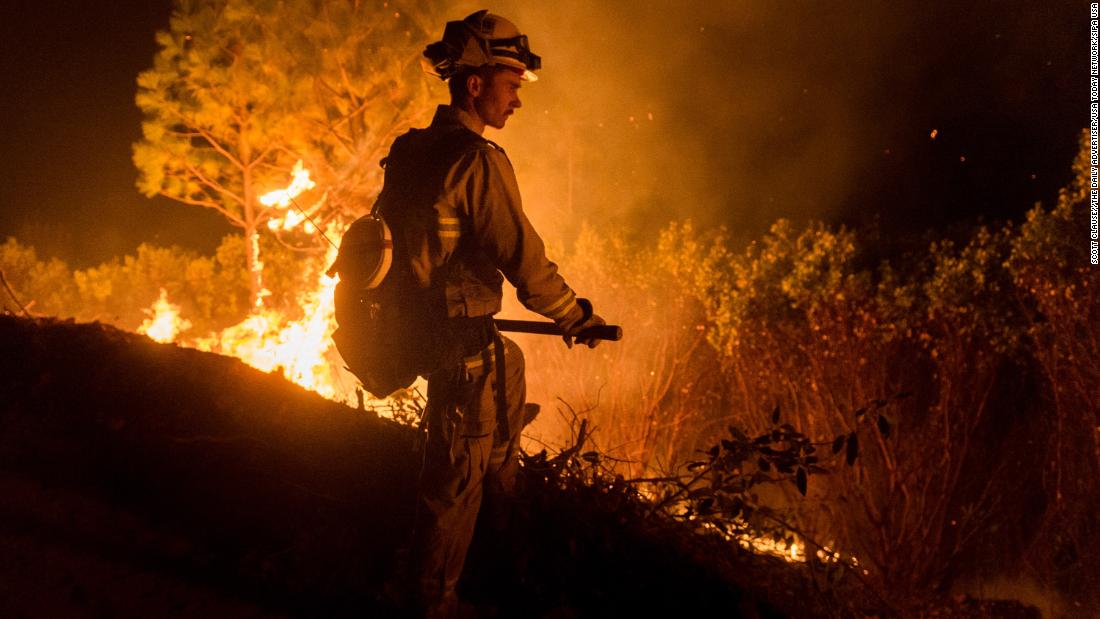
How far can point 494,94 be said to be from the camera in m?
2.88

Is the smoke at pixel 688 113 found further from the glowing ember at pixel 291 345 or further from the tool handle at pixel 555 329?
the tool handle at pixel 555 329

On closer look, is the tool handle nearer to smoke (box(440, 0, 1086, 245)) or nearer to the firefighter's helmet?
the firefighter's helmet

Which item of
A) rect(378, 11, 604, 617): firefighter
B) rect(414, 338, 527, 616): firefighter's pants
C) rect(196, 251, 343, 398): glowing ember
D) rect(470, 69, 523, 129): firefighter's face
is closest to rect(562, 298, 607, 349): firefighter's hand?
rect(378, 11, 604, 617): firefighter

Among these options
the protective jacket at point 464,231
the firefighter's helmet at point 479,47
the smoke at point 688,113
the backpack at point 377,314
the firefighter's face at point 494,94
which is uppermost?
the smoke at point 688,113

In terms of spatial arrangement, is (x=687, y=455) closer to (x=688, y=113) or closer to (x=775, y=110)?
(x=688, y=113)

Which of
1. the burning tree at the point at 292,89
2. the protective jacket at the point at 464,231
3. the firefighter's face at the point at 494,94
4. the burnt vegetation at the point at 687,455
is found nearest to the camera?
the protective jacket at the point at 464,231

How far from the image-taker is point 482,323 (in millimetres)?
2750

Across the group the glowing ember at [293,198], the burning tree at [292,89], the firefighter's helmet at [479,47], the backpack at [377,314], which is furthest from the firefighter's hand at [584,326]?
the burning tree at [292,89]

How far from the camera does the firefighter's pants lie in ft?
8.86

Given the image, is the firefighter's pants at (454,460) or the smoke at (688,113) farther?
the smoke at (688,113)

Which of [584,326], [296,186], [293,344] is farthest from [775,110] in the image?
[584,326]

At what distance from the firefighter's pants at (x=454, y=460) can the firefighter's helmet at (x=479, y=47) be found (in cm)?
97

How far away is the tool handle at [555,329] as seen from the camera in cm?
265

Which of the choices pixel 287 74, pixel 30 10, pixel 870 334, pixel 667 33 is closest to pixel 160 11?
pixel 30 10
